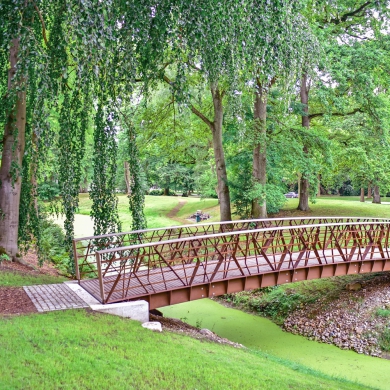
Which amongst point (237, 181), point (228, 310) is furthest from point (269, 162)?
point (228, 310)

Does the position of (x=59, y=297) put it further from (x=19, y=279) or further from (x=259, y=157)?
A: (x=259, y=157)

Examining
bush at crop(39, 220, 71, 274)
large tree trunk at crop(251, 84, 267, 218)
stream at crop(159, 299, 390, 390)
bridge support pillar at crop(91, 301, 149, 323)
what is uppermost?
large tree trunk at crop(251, 84, 267, 218)

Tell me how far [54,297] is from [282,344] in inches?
239

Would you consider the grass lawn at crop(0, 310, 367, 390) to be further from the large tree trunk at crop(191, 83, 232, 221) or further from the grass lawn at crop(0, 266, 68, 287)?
the large tree trunk at crop(191, 83, 232, 221)

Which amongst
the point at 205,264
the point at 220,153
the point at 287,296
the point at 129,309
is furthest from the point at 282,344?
the point at 220,153

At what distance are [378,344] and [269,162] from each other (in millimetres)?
10312

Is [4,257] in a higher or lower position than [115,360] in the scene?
higher

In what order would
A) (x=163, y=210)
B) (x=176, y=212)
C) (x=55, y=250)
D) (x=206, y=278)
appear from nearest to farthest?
(x=206, y=278)
(x=55, y=250)
(x=176, y=212)
(x=163, y=210)

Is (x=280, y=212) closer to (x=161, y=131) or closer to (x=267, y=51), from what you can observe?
(x=161, y=131)

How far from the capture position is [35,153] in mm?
5703

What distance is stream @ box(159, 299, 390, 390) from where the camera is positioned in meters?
8.80

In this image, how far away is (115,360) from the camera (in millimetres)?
5105

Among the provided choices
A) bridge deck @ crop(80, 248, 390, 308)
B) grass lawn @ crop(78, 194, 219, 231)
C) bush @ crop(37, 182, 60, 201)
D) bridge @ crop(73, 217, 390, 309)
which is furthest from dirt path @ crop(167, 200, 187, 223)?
bridge @ crop(73, 217, 390, 309)

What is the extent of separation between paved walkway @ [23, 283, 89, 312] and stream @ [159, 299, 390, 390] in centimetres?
434
